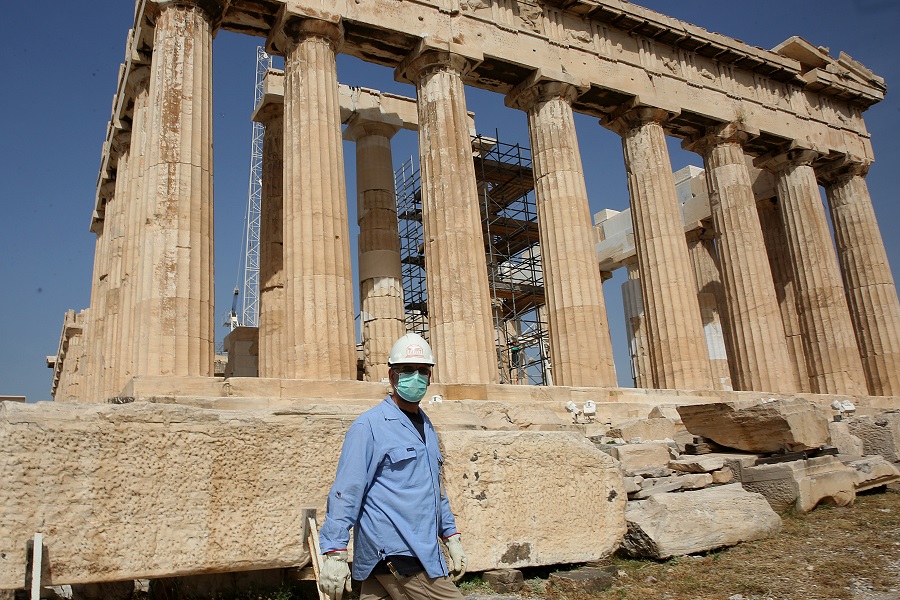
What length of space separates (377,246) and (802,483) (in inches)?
527

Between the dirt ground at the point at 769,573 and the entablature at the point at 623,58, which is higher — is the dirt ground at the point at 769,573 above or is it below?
below

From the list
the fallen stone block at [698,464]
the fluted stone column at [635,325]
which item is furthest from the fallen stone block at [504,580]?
the fluted stone column at [635,325]

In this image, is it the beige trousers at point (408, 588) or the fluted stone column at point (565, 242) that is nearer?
the beige trousers at point (408, 588)

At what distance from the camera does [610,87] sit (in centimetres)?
1956

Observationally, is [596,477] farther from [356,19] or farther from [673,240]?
[673,240]

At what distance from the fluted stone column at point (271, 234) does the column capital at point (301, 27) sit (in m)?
2.64

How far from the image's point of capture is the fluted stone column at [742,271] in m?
20.4

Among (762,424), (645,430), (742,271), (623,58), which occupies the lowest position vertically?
(762,424)

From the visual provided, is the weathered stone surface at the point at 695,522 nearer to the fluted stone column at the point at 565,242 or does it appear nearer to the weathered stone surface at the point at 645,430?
the weathered stone surface at the point at 645,430

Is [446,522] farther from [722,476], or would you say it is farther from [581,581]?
[722,476]

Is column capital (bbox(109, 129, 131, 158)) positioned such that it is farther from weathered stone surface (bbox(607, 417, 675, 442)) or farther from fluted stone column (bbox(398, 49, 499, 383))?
weathered stone surface (bbox(607, 417, 675, 442))

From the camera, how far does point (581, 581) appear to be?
19.4 feet

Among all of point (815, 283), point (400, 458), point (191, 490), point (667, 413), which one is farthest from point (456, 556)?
point (815, 283)

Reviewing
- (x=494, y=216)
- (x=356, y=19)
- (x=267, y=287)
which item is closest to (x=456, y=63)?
(x=356, y=19)
